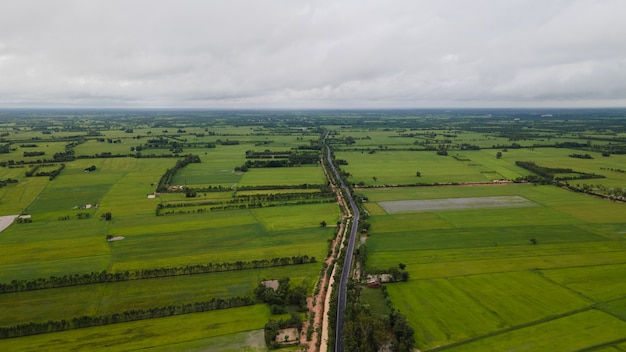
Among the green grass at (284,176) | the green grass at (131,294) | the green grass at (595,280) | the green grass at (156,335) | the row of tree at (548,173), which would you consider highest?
the row of tree at (548,173)

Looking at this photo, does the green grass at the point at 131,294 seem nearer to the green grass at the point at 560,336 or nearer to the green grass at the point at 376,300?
the green grass at the point at 376,300

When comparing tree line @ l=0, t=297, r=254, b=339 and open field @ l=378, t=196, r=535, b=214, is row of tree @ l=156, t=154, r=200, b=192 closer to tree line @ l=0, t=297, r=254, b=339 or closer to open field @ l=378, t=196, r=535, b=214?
open field @ l=378, t=196, r=535, b=214

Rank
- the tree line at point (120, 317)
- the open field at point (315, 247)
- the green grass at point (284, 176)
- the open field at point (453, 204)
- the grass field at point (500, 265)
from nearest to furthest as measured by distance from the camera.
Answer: the tree line at point (120, 317) → the open field at point (315, 247) → the grass field at point (500, 265) → the open field at point (453, 204) → the green grass at point (284, 176)

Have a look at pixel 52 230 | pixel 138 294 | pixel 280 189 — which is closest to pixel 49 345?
pixel 138 294

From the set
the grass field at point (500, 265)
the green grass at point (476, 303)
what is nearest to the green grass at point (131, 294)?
the green grass at point (476, 303)

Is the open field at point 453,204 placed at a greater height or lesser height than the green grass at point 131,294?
greater

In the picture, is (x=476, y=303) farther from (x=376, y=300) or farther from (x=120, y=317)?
(x=120, y=317)
